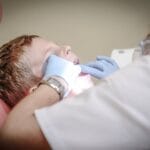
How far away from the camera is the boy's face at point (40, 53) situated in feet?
3.83

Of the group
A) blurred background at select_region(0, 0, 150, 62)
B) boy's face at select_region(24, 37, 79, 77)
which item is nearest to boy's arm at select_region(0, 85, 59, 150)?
boy's face at select_region(24, 37, 79, 77)

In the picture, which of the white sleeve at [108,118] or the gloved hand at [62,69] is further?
the gloved hand at [62,69]

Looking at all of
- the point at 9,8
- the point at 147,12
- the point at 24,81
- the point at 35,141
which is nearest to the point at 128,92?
the point at 35,141

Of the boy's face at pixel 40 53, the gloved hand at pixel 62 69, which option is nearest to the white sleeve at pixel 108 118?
the gloved hand at pixel 62 69

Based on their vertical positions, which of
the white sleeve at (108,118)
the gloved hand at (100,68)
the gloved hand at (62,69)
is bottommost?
the gloved hand at (100,68)

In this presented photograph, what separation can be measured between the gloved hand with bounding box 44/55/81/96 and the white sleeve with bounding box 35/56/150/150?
0.35 m

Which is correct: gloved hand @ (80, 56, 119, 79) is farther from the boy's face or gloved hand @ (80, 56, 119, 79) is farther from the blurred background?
the blurred background

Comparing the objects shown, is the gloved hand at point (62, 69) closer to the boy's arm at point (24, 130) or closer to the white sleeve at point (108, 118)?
the boy's arm at point (24, 130)

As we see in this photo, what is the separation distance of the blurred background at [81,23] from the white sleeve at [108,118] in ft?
4.62

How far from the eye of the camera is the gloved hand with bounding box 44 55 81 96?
99cm

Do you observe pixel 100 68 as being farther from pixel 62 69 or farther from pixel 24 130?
pixel 24 130

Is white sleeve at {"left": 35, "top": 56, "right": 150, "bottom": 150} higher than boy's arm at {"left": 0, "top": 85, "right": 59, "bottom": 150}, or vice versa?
white sleeve at {"left": 35, "top": 56, "right": 150, "bottom": 150}

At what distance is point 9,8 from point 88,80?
3.47ft

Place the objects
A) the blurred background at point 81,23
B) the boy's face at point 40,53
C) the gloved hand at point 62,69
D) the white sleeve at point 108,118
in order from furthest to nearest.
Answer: the blurred background at point 81,23, the boy's face at point 40,53, the gloved hand at point 62,69, the white sleeve at point 108,118
